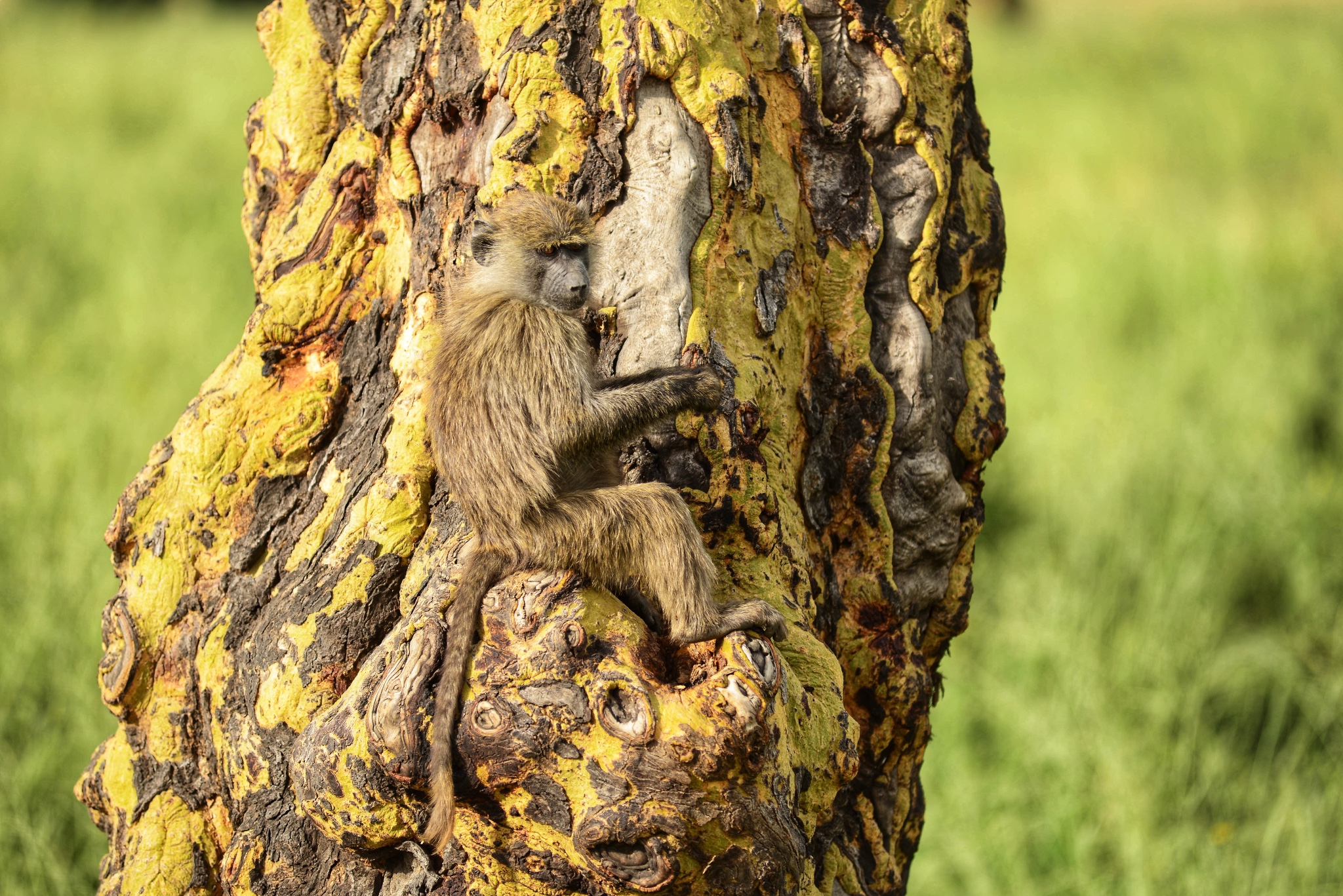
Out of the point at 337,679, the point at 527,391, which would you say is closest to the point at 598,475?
the point at 527,391

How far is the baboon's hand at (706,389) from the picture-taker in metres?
2.29

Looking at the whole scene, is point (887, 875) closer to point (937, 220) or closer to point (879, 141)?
point (937, 220)

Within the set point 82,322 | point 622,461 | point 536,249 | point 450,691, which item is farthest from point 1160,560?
point 82,322

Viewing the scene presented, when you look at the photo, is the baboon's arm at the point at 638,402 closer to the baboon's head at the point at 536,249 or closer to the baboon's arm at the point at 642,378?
the baboon's arm at the point at 642,378

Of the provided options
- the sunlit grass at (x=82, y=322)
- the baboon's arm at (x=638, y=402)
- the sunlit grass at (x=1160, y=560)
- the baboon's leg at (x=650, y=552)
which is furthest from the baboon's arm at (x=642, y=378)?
the sunlit grass at (x=1160, y=560)

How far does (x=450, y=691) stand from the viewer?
200cm

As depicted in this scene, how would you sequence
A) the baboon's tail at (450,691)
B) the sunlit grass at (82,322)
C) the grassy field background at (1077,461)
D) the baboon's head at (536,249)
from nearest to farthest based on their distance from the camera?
the baboon's tail at (450,691)
the baboon's head at (536,249)
the sunlit grass at (82,322)
the grassy field background at (1077,461)

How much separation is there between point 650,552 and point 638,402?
0.32 m

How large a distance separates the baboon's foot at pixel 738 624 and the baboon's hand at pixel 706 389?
43cm

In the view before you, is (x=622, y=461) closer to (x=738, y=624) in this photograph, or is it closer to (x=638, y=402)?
(x=638, y=402)

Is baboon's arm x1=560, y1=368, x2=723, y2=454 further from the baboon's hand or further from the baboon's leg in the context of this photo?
the baboon's leg

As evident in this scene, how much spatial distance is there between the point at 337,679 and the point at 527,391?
2.53ft

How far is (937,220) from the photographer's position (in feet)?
9.10

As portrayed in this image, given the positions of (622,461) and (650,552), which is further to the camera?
(622,461)
